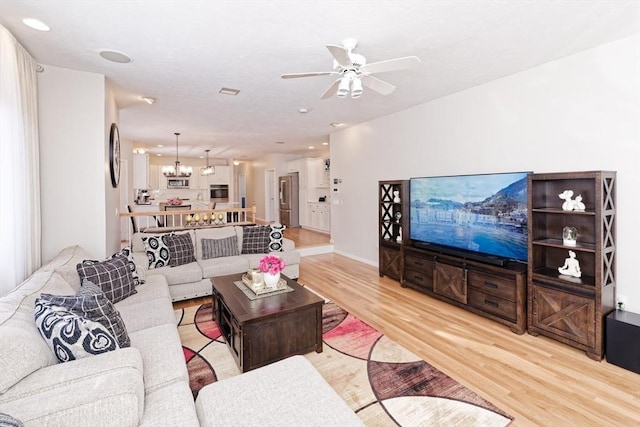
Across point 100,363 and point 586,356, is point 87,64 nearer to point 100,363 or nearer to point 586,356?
point 100,363

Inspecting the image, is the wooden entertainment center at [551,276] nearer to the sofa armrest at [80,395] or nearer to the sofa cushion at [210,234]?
the sofa cushion at [210,234]

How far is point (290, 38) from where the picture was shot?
257cm

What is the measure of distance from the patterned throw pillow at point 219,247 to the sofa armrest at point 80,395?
9.82ft

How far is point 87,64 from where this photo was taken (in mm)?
3125

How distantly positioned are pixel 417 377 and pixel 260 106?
4.03 meters

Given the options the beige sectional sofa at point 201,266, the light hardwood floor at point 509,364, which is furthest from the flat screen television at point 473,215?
the beige sectional sofa at point 201,266

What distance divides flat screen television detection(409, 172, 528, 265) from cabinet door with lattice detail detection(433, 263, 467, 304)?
0.71 feet

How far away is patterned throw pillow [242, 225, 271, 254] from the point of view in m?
4.68

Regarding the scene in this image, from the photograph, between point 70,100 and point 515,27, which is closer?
point 515,27

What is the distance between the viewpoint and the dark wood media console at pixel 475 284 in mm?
3072

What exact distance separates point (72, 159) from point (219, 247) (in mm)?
2012

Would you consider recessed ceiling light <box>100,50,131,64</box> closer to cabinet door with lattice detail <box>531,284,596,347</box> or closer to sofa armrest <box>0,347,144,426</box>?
sofa armrest <box>0,347,144,426</box>

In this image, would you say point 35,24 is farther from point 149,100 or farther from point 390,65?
point 390,65

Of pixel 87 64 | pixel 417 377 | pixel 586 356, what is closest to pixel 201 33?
pixel 87 64
